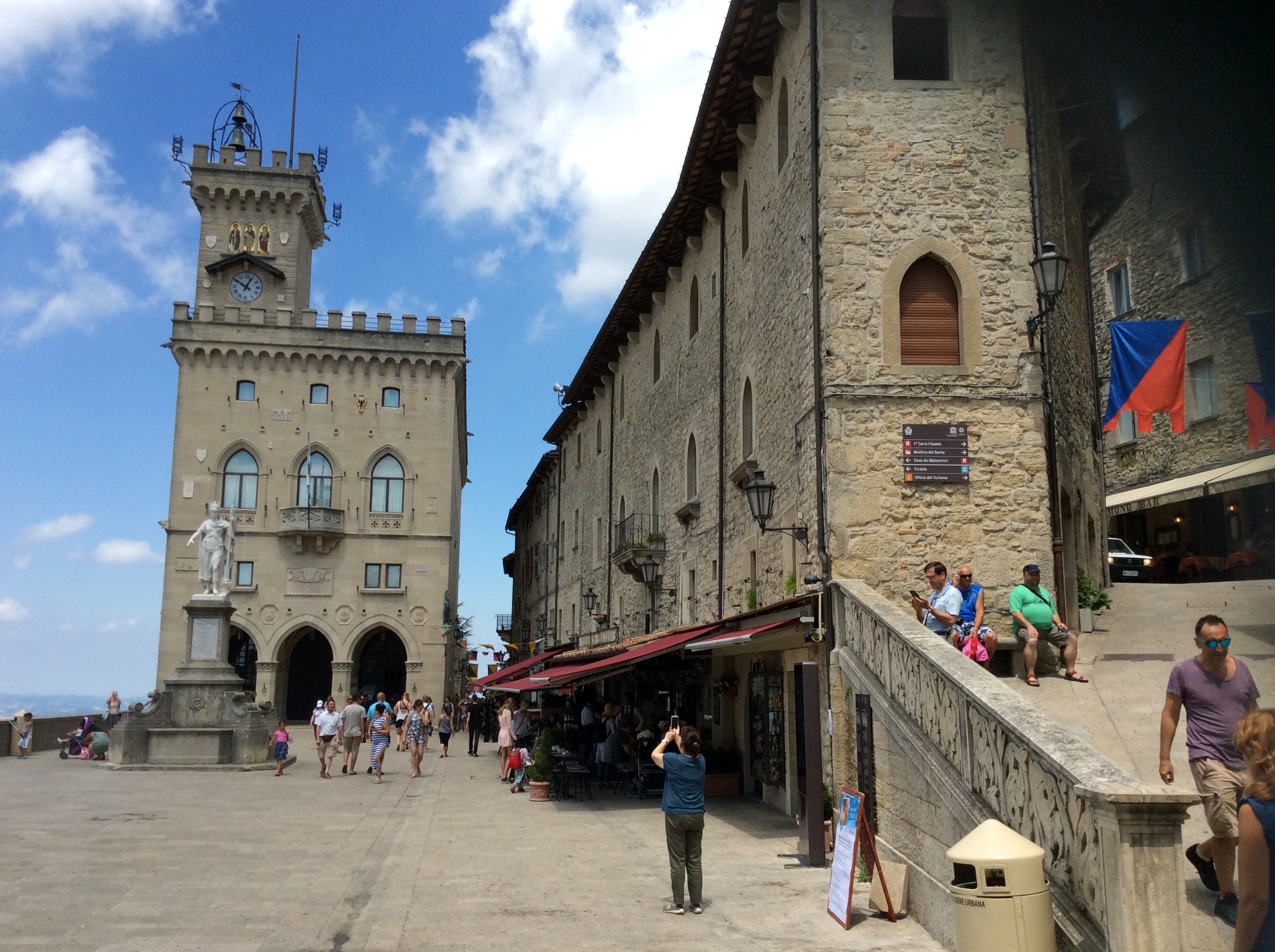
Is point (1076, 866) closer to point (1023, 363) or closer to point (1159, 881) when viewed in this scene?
point (1159, 881)

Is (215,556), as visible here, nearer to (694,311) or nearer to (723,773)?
(694,311)

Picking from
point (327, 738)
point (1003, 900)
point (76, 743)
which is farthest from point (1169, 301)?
point (76, 743)

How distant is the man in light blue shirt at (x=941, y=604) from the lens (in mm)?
11461

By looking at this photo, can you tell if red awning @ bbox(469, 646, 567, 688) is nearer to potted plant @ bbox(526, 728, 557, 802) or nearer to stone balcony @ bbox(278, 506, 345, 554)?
potted plant @ bbox(526, 728, 557, 802)

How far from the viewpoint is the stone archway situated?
44.3m

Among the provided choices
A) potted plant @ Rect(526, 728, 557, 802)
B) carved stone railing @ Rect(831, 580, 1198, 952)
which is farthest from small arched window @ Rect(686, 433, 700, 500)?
carved stone railing @ Rect(831, 580, 1198, 952)

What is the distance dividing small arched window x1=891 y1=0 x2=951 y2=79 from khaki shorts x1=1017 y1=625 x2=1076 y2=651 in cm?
731

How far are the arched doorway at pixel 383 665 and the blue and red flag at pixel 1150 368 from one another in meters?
35.4

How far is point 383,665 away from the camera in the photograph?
44875mm

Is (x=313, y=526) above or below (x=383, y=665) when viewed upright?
above

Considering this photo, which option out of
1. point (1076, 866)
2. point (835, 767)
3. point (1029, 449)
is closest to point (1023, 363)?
point (1029, 449)

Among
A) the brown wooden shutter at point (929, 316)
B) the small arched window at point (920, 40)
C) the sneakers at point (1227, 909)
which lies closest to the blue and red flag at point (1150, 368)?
the brown wooden shutter at point (929, 316)

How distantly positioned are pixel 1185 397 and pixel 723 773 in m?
12.1

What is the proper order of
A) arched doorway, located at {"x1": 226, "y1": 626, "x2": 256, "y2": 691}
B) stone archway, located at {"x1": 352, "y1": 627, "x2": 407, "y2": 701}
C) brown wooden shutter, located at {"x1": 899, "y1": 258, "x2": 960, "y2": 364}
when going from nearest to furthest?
brown wooden shutter, located at {"x1": 899, "y1": 258, "x2": 960, "y2": 364}, arched doorway, located at {"x1": 226, "y1": 626, "x2": 256, "y2": 691}, stone archway, located at {"x1": 352, "y1": 627, "x2": 407, "y2": 701}
